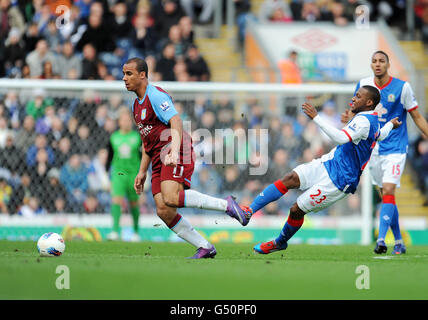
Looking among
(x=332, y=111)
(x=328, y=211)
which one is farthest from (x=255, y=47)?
(x=328, y=211)

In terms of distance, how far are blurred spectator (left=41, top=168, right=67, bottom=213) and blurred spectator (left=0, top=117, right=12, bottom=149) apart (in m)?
0.95

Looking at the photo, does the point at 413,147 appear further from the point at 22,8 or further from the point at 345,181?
the point at 22,8

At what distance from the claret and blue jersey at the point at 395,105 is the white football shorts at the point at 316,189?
5.27 feet

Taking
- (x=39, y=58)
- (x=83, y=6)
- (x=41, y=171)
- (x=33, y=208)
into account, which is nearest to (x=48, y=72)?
(x=39, y=58)

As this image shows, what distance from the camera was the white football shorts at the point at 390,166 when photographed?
983cm

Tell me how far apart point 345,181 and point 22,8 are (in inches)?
414

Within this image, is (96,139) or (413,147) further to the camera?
(413,147)

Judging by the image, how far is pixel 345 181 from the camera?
846 centimetres

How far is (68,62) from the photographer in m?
15.4

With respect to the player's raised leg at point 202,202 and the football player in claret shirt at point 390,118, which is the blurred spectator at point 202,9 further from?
the player's raised leg at point 202,202

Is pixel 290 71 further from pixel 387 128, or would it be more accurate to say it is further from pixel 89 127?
pixel 387 128

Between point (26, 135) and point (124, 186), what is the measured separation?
2.14 meters

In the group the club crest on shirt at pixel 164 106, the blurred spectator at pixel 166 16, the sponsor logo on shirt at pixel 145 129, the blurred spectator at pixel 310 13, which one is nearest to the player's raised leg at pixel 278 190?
the sponsor logo on shirt at pixel 145 129

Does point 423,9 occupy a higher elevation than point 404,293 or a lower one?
higher
